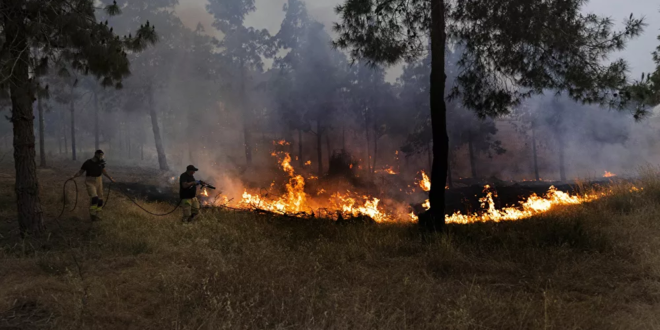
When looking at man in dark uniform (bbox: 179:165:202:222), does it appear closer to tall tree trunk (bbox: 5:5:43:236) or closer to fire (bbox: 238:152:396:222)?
tall tree trunk (bbox: 5:5:43:236)

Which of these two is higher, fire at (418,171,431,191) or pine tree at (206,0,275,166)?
pine tree at (206,0,275,166)

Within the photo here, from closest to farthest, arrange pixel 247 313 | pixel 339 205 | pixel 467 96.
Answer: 1. pixel 247 313
2. pixel 467 96
3. pixel 339 205

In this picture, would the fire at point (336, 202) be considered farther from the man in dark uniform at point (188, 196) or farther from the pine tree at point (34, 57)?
the pine tree at point (34, 57)

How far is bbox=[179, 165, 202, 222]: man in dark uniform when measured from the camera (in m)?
9.84

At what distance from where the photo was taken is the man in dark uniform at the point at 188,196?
984 cm

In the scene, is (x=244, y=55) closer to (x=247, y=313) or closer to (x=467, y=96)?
(x=467, y=96)

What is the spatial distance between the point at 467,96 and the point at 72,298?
9.20 meters

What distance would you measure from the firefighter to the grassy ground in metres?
0.37

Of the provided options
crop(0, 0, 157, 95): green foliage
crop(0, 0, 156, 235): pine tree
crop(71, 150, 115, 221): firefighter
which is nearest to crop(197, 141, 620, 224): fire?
crop(71, 150, 115, 221): firefighter

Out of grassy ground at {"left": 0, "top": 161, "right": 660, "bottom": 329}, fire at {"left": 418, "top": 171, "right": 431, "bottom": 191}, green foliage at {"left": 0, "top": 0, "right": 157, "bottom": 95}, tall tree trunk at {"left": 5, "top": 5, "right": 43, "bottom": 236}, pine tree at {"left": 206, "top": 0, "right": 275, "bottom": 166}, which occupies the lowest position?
grassy ground at {"left": 0, "top": 161, "right": 660, "bottom": 329}

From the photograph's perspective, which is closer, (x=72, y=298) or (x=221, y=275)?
(x=72, y=298)

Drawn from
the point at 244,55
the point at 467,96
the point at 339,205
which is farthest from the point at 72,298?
the point at 244,55

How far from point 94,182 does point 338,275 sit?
7.84m

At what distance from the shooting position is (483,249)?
263 inches
